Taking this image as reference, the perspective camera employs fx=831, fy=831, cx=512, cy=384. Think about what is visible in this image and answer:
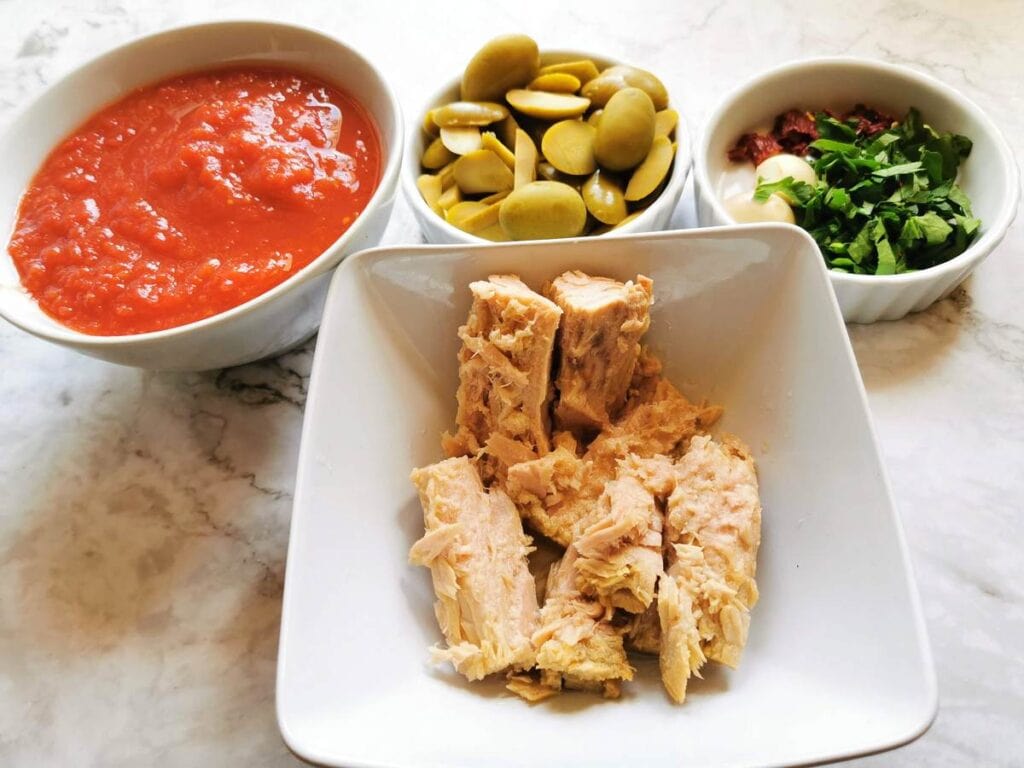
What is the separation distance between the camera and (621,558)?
53.8 inches

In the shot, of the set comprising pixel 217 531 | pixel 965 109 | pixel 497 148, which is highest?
pixel 965 109

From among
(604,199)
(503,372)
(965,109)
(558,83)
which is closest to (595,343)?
(503,372)

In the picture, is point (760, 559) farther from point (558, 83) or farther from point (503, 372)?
point (558, 83)

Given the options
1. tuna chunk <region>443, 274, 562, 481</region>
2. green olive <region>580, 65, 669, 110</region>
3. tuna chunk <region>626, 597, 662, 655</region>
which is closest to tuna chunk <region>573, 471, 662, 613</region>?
tuna chunk <region>626, 597, 662, 655</region>

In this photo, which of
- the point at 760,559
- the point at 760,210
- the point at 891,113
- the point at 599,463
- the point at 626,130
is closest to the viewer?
the point at 760,559

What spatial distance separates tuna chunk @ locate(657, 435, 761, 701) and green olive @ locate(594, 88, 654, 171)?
746 mm

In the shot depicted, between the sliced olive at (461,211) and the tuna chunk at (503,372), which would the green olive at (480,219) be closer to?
the sliced olive at (461,211)

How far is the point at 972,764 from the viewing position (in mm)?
1477

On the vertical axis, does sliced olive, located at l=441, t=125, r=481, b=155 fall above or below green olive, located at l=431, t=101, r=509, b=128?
Answer: below

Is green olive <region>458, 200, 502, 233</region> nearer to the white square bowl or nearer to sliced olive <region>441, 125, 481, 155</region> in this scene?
sliced olive <region>441, 125, 481, 155</region>

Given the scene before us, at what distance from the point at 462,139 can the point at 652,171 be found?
47 centimetres

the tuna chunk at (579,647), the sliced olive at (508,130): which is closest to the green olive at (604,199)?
the sliced olive at (508,130)

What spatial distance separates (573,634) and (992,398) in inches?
47.8

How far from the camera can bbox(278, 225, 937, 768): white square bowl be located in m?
Result: 1.20
